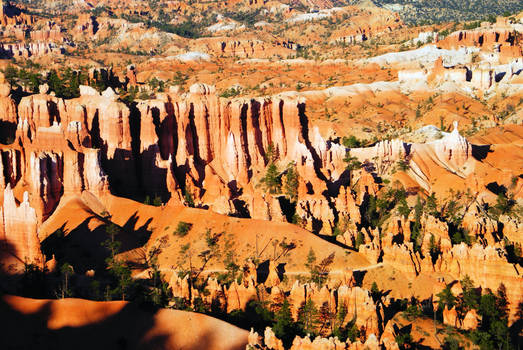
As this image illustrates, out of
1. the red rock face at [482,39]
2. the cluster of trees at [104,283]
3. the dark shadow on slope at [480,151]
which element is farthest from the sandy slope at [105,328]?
the red rock face at [482,39]

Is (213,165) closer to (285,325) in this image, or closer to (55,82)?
(55,82)

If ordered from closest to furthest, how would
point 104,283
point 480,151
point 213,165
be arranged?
1. point 104,283
2. point 213,165
3. point 480,151

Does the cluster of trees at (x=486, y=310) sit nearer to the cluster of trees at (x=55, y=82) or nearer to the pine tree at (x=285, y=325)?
the pine tree at (x=285, y=325)

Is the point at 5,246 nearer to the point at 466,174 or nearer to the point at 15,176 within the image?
the point at 15,176

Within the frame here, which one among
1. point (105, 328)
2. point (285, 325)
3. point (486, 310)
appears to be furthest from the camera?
point (486, 310)

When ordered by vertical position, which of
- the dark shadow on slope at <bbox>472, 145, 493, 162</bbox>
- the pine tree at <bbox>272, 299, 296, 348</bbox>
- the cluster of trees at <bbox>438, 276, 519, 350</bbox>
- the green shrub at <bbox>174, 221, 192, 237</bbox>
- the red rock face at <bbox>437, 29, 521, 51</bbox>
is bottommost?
the cluster of trees at <bbox>438, 276, 519, 350</bbox>

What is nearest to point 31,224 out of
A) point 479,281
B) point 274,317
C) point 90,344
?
point 90,344

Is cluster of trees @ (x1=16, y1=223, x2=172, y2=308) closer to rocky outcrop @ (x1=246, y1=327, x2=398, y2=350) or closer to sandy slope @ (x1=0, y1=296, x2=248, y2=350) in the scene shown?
sandy slope @ (x1=0, y1=296, x2=248, y2=350)

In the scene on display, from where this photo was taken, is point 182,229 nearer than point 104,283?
No

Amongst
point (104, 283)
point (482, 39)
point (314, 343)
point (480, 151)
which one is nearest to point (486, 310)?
point (314, 343)

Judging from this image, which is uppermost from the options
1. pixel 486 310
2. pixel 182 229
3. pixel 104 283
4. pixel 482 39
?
pixel 482 39

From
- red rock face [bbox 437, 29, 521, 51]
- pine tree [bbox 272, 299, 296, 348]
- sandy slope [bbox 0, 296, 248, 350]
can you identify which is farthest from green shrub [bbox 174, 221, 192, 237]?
red rock face [bbox 437, 29, 521, 51]
